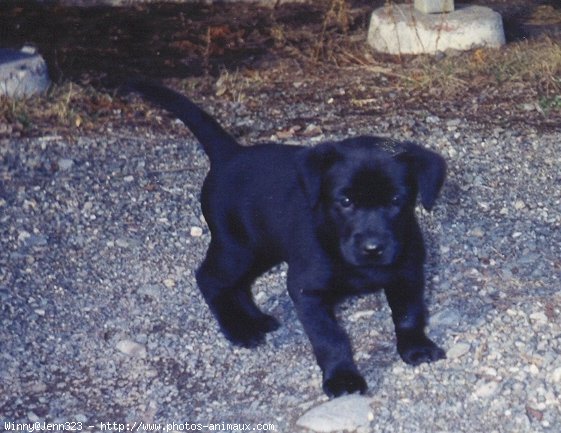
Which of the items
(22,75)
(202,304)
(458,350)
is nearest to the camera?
(458,350)

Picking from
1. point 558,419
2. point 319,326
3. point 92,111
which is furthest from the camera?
point 92,111

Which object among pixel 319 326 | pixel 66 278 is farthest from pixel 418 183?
pixel 66 278

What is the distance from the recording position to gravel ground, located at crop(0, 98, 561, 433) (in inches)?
156

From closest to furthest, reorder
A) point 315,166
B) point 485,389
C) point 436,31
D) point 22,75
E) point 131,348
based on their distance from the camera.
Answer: point 485,389
point 315,166
point 131,348
point 22,75
point 436,31

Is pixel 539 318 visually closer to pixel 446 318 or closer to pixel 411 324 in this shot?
pixel 446 318

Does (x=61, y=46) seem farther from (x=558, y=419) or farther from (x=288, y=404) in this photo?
(x=558, y=419)

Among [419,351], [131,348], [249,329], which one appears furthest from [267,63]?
[419,351]

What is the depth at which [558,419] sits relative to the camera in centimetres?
377

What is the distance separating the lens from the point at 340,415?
384 centimetres

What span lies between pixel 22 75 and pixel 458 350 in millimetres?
3929

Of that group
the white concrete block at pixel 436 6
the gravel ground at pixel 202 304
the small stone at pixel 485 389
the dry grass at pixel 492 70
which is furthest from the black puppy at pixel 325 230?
the white concrete block at pixel 436 6

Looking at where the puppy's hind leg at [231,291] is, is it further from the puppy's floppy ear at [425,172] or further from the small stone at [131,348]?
the puppy's floppy ear at [425,172]

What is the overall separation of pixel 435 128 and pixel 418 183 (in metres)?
2.49

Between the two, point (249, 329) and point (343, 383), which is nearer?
point (343, 383)
